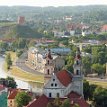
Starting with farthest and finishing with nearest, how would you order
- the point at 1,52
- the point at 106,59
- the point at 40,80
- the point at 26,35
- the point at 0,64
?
the point at 26,35
the point at 1,52
the point at 0,64
the point at 106,59
the point at 40,80

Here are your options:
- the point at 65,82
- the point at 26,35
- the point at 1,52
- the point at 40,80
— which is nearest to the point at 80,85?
the point at 65,82

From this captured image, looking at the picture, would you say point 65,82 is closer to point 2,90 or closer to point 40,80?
point 2,90

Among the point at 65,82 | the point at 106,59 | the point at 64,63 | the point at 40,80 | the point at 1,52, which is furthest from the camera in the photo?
the point at 1,52

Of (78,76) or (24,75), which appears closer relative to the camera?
(78,76)

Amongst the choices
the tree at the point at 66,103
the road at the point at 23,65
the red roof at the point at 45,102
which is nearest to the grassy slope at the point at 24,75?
the road at the point at 23,65

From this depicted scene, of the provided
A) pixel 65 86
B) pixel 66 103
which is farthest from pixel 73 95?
pixel 66 103

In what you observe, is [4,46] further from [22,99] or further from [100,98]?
[22,99]

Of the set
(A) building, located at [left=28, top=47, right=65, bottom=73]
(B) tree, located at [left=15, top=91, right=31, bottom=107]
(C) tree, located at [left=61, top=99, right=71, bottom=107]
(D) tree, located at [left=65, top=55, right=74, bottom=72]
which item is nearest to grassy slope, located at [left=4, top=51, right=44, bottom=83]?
(A) building, located at [left=28, top=47, right=65, bottom=73]

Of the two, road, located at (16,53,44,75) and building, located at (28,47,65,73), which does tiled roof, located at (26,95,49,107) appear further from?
road, located at (16,53,44,75)

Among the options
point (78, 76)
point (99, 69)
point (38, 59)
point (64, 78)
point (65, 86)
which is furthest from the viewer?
point (38, 59)
